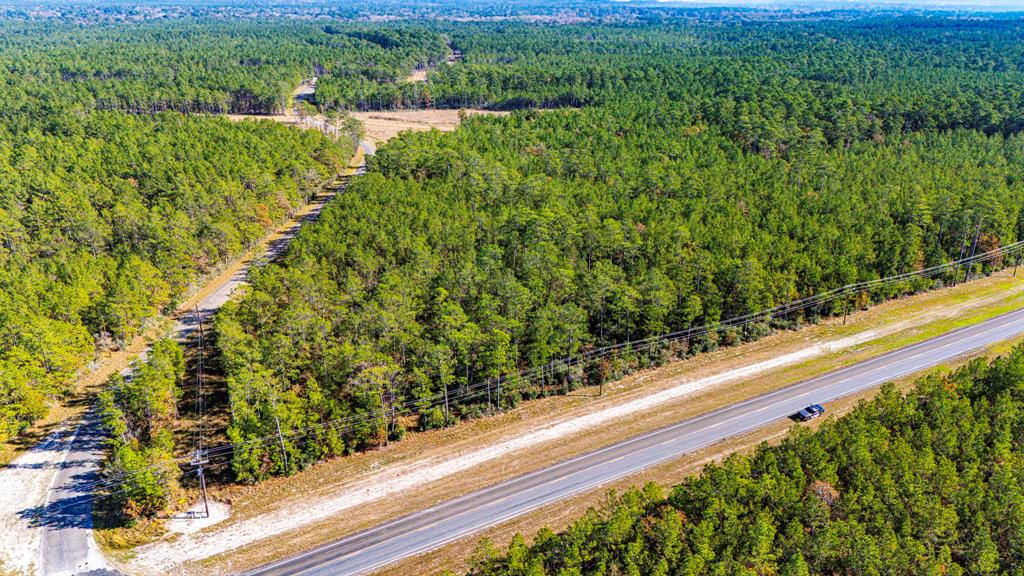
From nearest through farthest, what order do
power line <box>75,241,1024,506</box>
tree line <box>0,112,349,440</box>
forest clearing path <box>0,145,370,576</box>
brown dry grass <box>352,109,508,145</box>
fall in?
forest clearing path <box>0,145,370,576</box>, power line <box>75,241,1024,506</box>, tree line <box>0,112,349,440</box>, brown dry grass <box>352,109,508,145</box>

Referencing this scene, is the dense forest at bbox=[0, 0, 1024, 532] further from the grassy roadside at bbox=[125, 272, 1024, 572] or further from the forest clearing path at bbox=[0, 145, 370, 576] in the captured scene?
the forest clearing path at bbox=[0, 145, 370, 576]

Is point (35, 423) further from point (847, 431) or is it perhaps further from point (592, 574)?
point (847, 431)

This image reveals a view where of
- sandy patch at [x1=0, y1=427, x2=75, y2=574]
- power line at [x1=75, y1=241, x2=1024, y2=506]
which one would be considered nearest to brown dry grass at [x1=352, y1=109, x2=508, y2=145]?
power line at [x1=75, y1=241, x2=1024, y2=506]

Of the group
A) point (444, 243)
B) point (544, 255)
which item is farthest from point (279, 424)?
point (544, 255)

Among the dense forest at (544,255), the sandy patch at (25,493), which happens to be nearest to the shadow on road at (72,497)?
the sandy patch at (25,493)

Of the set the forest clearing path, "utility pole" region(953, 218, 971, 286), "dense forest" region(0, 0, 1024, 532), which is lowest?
the forest clearing path
